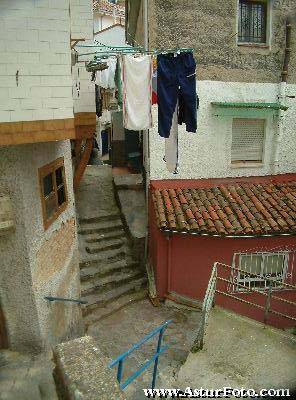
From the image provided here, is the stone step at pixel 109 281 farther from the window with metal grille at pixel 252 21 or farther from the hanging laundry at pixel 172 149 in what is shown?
the window with metal grille at pixel 252 21

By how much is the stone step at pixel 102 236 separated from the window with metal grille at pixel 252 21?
8.31 m

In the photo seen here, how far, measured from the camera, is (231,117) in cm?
1158

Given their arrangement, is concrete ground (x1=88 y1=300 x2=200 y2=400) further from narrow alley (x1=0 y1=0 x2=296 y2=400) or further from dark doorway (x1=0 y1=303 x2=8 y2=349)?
dark doorway (x1=0 y1=303 x2=8 y2=349)

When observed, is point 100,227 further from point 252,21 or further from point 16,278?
point 252,21

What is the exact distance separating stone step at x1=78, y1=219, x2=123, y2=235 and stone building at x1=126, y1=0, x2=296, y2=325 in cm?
213

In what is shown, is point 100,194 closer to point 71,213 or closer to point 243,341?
point 71,213

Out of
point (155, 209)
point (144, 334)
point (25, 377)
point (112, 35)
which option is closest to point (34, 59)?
point (25, 377)

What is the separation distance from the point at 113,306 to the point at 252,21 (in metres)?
10.7

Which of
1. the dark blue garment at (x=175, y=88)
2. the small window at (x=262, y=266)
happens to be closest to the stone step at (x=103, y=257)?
the small window at (x=262, y=266)

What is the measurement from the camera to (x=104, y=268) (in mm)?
12242

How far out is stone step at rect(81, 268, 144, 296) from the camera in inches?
451

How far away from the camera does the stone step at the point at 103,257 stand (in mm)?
12227

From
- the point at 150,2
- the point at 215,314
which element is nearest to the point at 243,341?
the point at 215,314

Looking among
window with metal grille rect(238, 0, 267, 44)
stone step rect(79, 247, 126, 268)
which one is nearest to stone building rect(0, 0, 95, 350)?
stone step rect(79, 247, 126, 268)
